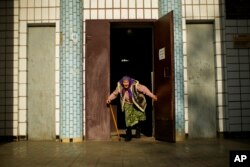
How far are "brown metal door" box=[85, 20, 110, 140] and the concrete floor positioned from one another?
0.41 metres

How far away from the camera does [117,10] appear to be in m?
8.02

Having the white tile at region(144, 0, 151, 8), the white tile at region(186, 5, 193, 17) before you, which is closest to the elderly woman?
the white tile at region(144, 0, 151, 8)

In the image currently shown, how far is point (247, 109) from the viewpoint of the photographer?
310 inches

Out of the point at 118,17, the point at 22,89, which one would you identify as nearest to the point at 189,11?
the point at 118,17

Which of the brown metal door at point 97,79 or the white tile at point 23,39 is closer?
the brown metal door at point 97,79

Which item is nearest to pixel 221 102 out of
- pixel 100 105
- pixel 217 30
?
pixel 217 30

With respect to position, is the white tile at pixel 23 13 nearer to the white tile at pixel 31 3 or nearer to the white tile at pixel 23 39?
the white tile at pixel 31 3

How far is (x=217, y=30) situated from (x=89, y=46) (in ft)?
9.87

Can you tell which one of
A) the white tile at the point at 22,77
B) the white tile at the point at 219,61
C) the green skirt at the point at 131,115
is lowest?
the green skirt at the point at 131,115

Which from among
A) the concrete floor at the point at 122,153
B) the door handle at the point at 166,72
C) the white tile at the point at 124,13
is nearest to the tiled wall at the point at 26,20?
the concrete floor at the point at 122,153

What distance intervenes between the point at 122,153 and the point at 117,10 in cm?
359

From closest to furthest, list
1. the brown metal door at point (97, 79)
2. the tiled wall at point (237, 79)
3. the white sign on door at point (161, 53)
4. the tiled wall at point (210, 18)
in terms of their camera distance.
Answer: the white sign on door at point (161, 53) → the brown metal door at point (97, 79) → the tiled wall at point (237, 79) → the tiled wall at point (210, 18)

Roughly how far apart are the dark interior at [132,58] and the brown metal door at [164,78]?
1910mm

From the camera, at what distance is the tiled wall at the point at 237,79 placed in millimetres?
7867
